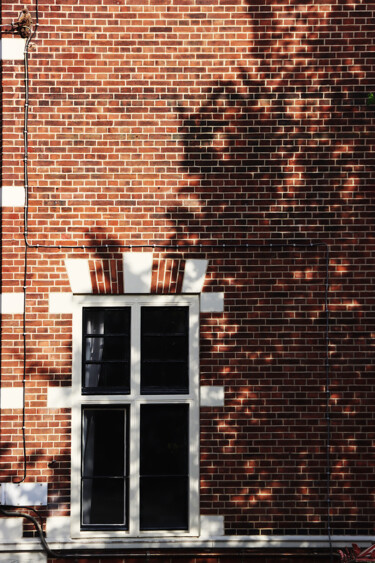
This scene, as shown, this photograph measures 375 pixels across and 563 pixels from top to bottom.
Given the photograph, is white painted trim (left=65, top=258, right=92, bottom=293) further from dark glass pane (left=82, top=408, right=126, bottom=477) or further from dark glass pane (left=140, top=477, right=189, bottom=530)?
dark glass pane (left=140, top=477, right=189, bottom=530)

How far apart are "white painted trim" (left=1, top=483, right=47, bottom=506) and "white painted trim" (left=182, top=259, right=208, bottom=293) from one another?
2.37 metres

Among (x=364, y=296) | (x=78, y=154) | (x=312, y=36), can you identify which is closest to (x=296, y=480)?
(x=364, y=296)

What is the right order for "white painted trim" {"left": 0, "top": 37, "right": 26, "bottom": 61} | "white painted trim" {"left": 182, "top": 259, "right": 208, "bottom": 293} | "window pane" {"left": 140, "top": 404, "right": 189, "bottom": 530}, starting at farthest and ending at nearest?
"white painted trim" {"left": 0, "top": 37, "right": 26, "bottom": 61}
"white painted trim" {"left": 182, "top": 259, "right": 208, "bottom": 293}
"window pane" {"left": 140, "top": 404, "right": 189, "bottom": 530}

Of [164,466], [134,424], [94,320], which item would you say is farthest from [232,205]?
[164,466]

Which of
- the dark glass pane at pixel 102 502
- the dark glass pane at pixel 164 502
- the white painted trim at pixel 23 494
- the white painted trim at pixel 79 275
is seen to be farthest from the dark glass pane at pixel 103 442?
the white painted trim at pixel 79 275

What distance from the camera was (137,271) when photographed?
790 centimetres

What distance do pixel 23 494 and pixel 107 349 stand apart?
161 centimetres

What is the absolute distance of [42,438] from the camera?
774cm

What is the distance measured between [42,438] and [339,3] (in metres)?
5.33

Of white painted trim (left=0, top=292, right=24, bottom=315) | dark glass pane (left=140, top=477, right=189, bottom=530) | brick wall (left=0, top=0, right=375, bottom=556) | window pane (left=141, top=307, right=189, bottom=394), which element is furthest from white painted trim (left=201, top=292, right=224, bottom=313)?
white painted trim (left=0, top=292, right=24, bottom=315)

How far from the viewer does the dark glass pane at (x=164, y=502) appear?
25.6 ft

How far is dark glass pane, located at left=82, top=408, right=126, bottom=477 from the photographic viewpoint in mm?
7852

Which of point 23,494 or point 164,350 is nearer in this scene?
point 23,494

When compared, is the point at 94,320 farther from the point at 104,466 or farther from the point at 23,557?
the point at 23,557
